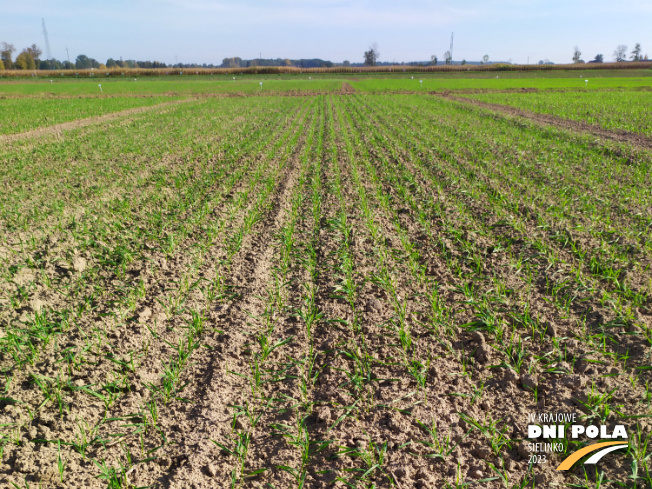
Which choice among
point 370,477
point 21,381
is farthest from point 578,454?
point 21,381

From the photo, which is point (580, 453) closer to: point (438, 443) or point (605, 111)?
point (438, 443)

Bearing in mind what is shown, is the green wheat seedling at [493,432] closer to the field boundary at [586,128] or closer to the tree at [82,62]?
the field boundary at [586,128]

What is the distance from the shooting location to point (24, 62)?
344 feet

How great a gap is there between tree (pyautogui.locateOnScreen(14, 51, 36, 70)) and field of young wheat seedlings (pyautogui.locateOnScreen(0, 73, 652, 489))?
130928mm

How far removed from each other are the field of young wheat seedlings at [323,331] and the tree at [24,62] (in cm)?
13093

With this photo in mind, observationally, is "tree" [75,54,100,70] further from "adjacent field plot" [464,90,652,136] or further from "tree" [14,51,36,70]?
"adjacent field plot" [464,90,652,136]

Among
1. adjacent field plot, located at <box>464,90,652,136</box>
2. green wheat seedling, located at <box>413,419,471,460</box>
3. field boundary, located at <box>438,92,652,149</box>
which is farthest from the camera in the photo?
adjacent field plot, located at <box>464,90,652,136</box>

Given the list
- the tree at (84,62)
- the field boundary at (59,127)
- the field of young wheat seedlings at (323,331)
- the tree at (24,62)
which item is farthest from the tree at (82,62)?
the field of young wheat seedlings at (323,331)

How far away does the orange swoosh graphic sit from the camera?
2.92m

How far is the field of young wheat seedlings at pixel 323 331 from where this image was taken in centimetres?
306

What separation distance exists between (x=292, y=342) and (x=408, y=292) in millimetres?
1948

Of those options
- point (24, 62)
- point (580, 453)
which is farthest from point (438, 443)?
point (24, 62)

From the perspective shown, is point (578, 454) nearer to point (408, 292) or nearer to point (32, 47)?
point (408, 292)

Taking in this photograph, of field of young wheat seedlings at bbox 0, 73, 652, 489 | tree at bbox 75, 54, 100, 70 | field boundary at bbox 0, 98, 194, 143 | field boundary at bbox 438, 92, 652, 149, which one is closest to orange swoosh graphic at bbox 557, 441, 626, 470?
field of young wheat seedlings at bbox 0, 73, 652, 489
